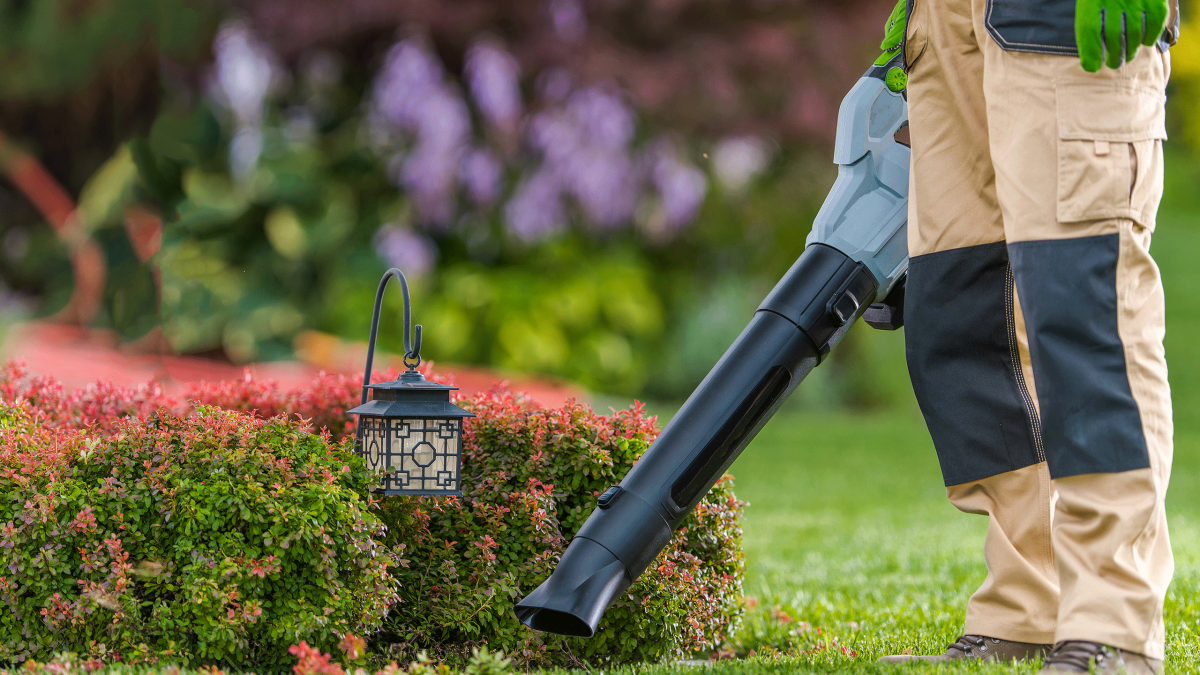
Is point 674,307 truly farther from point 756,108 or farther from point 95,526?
point 95,526

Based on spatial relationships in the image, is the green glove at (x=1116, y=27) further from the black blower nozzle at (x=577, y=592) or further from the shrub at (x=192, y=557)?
the shrub at (x=192, y=557)

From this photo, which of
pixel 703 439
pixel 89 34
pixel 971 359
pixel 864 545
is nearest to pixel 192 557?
pixel 703 439

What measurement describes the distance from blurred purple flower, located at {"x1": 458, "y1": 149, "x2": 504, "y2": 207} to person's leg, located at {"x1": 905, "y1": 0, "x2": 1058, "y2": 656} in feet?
24.5

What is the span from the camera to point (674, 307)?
10656 millimetres

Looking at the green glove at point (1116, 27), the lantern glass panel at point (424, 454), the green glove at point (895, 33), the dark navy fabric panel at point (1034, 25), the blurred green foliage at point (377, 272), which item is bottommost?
the lantern glass panel at point (424, 454)

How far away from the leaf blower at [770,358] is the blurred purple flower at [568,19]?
7531 millimetres

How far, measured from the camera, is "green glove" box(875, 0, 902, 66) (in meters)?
2.30

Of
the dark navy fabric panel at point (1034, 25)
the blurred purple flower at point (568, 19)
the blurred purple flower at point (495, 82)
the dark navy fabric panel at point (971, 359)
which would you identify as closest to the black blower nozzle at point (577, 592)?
the dark navy fabric panel at point (971, 359)

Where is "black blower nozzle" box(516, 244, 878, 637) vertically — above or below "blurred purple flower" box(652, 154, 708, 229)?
below

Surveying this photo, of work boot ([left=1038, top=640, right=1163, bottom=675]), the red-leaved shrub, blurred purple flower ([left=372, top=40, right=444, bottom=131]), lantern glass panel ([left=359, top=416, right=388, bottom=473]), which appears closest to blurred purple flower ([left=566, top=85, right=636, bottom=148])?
blurred purple flower ([left=372, top=40, right=444, bottom=131])

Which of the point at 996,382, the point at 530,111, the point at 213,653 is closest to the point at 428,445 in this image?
the point at 213,653

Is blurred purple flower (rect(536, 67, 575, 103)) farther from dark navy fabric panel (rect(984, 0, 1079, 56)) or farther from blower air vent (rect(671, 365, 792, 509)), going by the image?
dark navy fabric panel (rect(984, 0, 1079, 56))

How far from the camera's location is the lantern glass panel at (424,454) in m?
2.31

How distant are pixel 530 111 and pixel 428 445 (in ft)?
25.9
